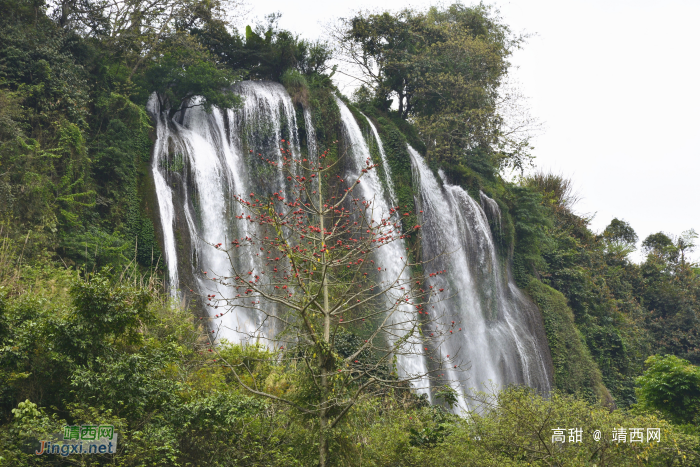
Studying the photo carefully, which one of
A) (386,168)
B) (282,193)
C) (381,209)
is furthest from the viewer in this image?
(386,168)

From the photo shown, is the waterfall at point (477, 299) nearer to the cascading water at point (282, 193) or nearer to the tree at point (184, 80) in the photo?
the cascading water at point (282, 193)

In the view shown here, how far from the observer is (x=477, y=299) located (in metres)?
20.3

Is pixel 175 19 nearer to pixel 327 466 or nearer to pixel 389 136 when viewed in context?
pixel 389 136

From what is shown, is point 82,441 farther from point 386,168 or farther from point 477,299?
point 477,299

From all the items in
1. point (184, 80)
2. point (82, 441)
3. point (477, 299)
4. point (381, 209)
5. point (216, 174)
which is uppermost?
point (184, 80)


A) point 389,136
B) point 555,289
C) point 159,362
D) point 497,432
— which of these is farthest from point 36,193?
point 555,289

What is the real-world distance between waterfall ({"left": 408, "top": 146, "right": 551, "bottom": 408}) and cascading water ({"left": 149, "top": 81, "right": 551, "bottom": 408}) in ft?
0.14

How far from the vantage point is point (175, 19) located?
1864cm

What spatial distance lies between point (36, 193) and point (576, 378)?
1977cm

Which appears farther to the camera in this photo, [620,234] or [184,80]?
[620,234]

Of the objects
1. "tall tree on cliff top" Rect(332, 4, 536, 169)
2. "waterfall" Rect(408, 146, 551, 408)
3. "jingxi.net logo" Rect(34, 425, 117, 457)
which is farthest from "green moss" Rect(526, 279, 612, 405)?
"jingxi.net logo" Rect(34, 425, 117, 457)

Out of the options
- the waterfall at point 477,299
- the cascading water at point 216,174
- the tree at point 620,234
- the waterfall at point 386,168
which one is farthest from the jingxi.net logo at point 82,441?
the tree at point 620,234

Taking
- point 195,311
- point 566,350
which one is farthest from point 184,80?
point 566,350

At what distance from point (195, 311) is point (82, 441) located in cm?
726
